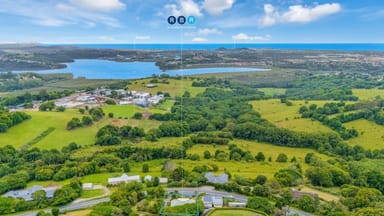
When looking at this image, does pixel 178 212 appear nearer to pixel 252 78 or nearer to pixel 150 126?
pixel 150 126

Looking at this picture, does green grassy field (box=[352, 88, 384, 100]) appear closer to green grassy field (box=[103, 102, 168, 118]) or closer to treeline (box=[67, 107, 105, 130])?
green grassy field (box=[103, 102, 168, 118])

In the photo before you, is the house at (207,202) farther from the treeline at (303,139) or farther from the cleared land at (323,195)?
the treeline at (303,139)

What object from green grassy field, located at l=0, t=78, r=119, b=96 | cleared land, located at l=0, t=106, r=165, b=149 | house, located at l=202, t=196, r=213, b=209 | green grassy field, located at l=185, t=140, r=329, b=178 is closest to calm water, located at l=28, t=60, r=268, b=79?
green grassy field, located at l=0, t=78, r=119, b=96

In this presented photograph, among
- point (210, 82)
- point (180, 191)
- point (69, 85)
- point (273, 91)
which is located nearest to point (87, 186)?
point (180, 191)

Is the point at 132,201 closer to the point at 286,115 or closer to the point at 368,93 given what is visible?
the point at 286,115

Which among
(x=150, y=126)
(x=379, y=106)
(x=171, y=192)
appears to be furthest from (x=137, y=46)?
(x=379, y=106)

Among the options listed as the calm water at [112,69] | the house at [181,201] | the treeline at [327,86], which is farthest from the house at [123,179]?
the treeline at [327,86]
